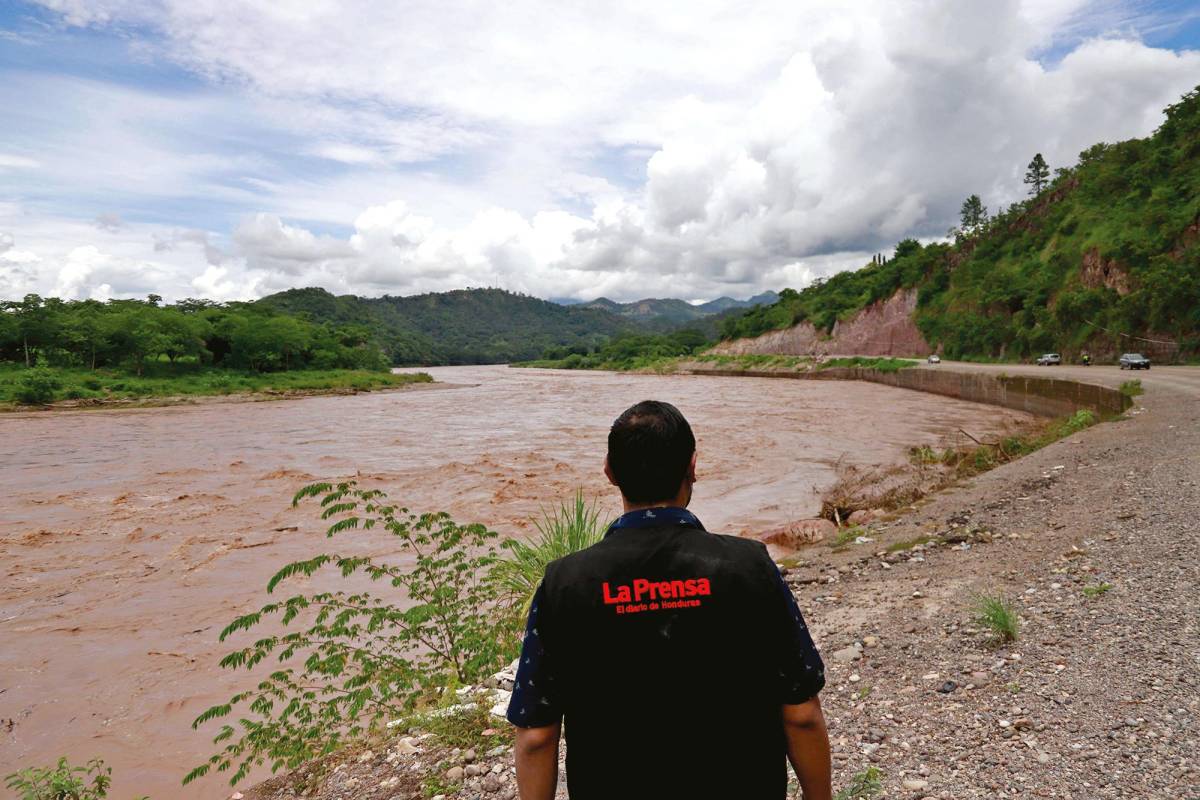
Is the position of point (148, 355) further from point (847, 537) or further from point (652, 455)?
point (652, 455)

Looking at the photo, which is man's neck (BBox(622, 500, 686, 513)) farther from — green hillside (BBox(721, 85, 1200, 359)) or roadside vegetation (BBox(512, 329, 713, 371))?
roadside vegetation (BBox(512, 329, 713, 371))

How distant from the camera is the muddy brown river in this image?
7.02m

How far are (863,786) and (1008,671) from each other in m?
1.80

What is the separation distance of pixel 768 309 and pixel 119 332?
334ft

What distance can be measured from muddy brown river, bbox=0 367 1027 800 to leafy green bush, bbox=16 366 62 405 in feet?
16.4

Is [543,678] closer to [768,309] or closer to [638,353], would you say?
[768,309]

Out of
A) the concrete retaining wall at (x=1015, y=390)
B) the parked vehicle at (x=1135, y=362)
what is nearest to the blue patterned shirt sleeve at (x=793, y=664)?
the concrete retaining wall at (x=1015, y=390)

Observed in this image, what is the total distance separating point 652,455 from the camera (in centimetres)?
197

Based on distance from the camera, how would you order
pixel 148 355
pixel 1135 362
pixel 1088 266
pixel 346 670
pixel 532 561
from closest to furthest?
1. pixel 346 670
2. pixel 532 561
3. pixel 1135 362
4. pixel 1088 266
5. pixel 148 355

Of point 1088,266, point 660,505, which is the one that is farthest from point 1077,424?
point 1088,266

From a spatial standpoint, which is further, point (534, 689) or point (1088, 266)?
point (1088, 266)

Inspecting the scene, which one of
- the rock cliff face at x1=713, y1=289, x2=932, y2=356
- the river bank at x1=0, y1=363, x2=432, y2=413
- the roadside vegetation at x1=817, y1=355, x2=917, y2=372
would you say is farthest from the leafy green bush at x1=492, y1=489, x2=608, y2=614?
the rock cliff face at x1=713, y1=289, x2=932, y2=356

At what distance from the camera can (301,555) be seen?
1217 centimetres

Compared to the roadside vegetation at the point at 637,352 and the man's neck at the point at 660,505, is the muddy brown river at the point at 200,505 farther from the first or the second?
the roadside vegetation at the point at 637,352
